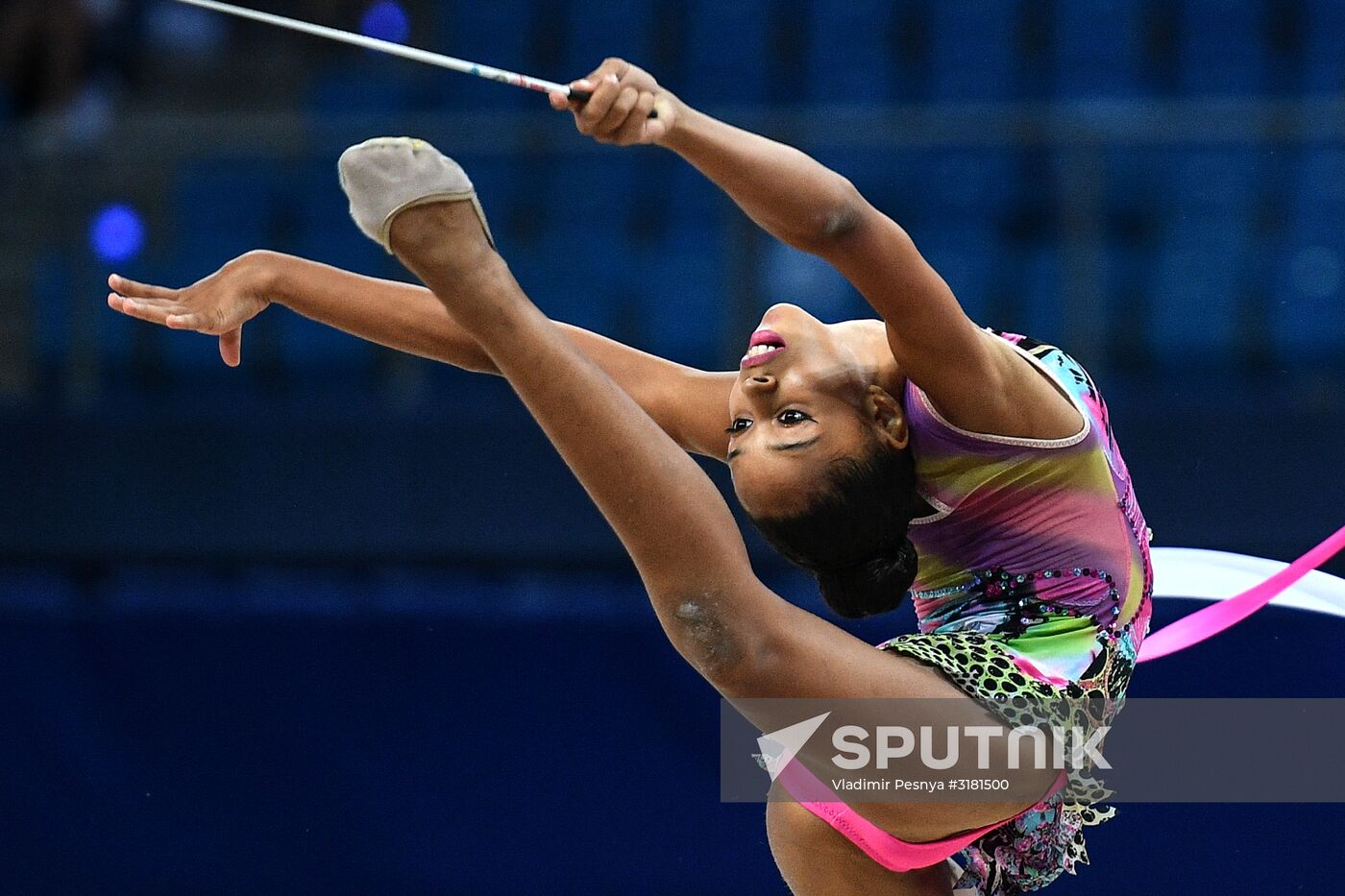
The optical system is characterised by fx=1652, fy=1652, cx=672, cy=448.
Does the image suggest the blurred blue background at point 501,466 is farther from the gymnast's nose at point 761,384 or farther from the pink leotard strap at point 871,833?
the gymnast's nose at point 761,384

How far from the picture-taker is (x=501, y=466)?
13.4 ft

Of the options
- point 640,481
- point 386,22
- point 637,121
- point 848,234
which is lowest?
point 640,481

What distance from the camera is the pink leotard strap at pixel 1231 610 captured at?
244 centimetres

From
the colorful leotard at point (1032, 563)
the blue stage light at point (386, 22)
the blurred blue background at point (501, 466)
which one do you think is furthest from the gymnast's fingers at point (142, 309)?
the blue stage light at point (386, 22)

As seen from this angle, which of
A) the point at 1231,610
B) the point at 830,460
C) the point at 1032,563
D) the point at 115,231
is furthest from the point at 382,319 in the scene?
the point at 115,231

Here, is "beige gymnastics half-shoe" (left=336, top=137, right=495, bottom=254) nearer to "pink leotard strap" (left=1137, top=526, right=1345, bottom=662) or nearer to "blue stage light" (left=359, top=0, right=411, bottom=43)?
"pink leotard strap" (left=1137, top=526, right=1345, bottom=662)

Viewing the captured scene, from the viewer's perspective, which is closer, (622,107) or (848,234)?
(622,107)

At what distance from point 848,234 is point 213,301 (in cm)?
89

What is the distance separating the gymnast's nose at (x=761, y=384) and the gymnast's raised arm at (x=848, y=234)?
0.53ft

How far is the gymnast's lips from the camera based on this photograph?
2018 mm

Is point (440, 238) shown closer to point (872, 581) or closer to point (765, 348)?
point (765, 348)

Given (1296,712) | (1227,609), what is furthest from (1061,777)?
(1296,712)

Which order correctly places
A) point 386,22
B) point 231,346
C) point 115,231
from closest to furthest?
point 231,346 < point 115,231 < point 386,22

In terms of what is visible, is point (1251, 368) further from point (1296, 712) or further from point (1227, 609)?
Answer: point (1227, 609)
